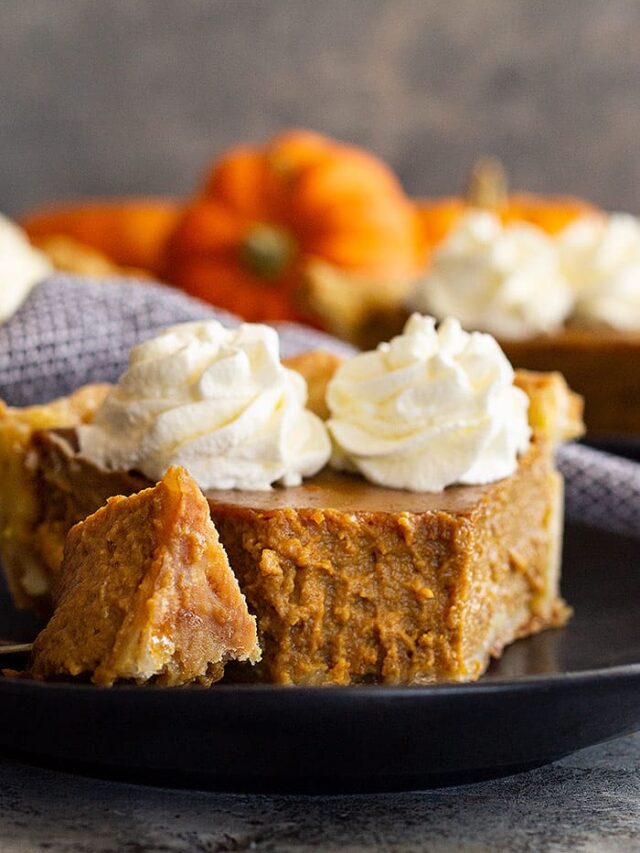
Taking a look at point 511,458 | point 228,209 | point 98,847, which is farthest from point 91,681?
point 228,209

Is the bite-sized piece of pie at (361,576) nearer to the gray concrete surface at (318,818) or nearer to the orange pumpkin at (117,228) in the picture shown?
the gray concrete surface at (318,818)

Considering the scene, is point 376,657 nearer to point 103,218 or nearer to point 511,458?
point 511,458

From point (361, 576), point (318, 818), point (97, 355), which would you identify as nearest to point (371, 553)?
point (361, 576)

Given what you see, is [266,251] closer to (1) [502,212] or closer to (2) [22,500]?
(1) [502,212]

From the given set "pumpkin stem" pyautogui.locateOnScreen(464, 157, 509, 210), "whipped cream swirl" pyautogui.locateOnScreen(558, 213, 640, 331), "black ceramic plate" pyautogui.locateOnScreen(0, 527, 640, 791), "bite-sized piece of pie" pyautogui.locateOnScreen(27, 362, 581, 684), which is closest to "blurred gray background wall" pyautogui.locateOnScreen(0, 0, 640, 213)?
"pumpkin stem" pyautogui.locateOnScreen(464, 157, 509, 210)

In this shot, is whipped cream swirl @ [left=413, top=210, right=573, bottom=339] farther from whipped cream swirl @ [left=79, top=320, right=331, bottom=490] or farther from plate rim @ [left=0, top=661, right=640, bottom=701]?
plate rim @ [left=0, top=661, right=640, bottom=701]

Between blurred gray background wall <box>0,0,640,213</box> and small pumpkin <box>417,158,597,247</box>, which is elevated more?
blurred gray background wall <box>0,0,640,213</box>
